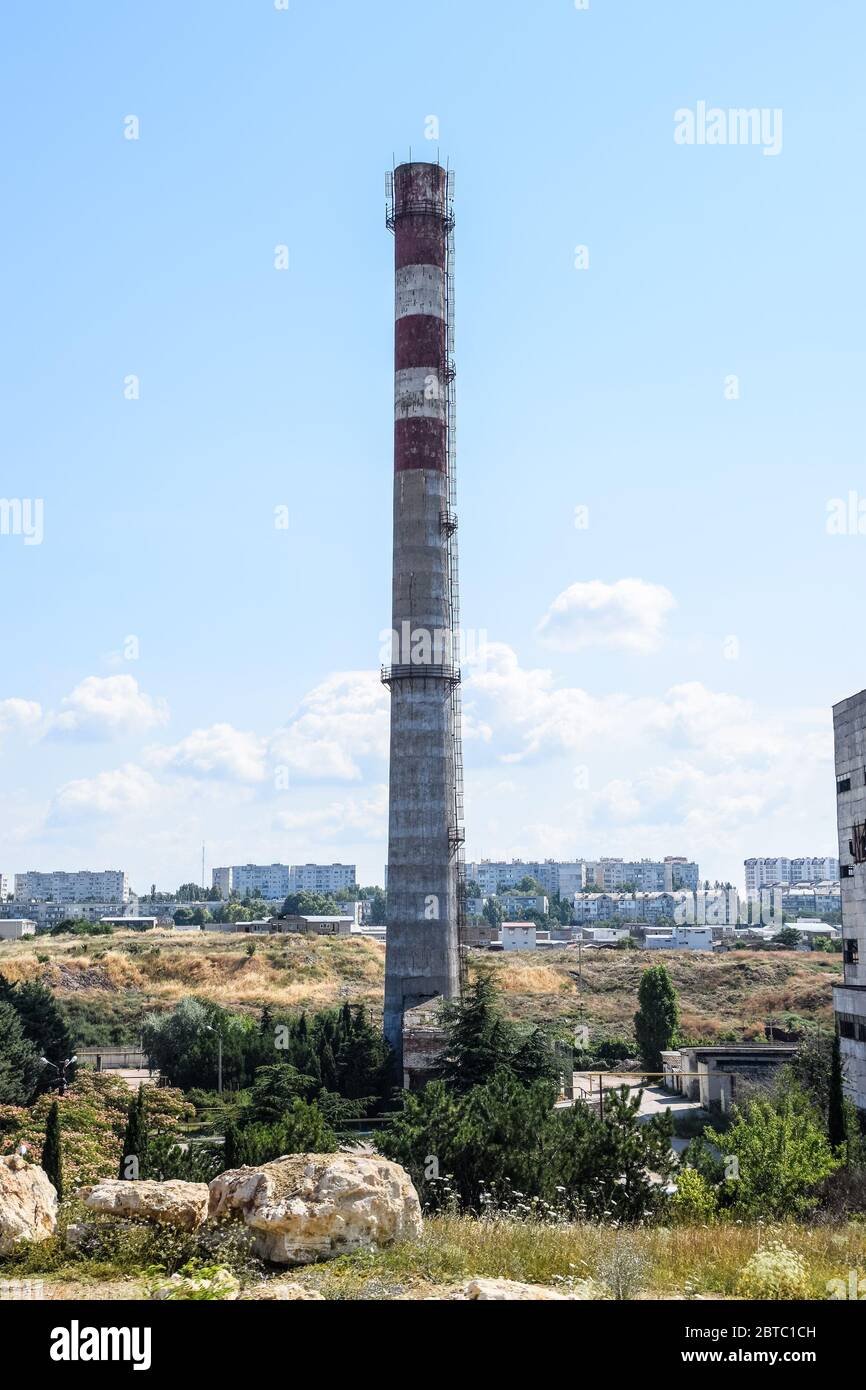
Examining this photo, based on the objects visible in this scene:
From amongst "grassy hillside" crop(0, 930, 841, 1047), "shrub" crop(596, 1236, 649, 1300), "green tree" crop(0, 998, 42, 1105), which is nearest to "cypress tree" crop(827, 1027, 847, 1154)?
"shrub" crop(596, 1236, 649, 1300)

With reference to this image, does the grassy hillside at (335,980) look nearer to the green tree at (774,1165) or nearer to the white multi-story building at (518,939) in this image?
the white multi-story building at (518,939)

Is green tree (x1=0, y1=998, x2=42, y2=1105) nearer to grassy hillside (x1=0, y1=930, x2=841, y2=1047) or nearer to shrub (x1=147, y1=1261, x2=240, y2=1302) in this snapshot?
grassy hillside (x1=0, y1=930, x2=841, y2=1047)

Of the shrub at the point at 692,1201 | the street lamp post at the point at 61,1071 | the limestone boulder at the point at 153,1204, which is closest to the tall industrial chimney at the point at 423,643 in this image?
the street lamp post at the point at 61,1071

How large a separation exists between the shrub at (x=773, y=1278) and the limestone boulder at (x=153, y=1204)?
6.64 m

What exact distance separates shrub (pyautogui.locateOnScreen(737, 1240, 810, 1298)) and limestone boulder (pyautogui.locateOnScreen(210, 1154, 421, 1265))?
424 centimetres

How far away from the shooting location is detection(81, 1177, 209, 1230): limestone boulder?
1510 centimetres

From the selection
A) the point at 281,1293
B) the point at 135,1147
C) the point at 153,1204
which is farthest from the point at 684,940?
the point at 281,1293

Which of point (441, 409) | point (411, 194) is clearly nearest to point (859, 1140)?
point (441, 409)

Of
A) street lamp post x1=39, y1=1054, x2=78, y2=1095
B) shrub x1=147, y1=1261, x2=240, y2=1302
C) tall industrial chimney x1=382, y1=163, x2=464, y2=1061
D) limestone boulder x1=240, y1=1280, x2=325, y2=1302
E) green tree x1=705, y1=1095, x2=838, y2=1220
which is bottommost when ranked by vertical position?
street lamp post x1=39, y1=1054, x2=78, y2=1095

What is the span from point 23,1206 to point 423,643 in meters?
36.9

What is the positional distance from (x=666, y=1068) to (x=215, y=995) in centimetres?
3602

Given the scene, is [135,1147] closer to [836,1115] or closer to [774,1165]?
[774,1165]
